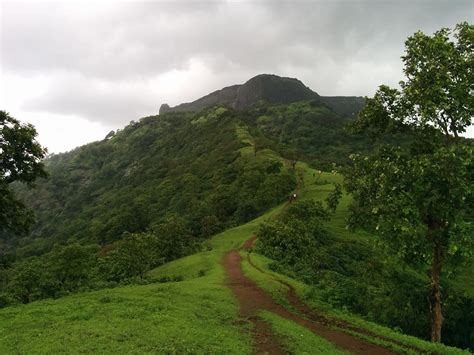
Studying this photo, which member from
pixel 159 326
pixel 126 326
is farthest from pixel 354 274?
pixel 126 326

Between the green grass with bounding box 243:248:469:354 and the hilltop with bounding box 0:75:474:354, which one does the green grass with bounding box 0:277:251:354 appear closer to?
the hilltop with bounding box 0:75:474:354

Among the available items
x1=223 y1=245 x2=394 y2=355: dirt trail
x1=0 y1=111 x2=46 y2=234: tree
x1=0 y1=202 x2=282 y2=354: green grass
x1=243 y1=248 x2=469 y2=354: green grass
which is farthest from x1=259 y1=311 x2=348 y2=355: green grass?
x1=0 y1=111 x2=46 y2=234: tree

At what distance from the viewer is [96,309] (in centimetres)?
2583

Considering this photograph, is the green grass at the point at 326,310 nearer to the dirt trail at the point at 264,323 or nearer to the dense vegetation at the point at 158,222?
the dirt trail at the point at 264,323

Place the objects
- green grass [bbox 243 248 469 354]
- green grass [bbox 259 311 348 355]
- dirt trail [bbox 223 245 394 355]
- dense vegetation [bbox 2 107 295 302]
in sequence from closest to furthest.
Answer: green grass [bbox 259 311 348 355] < dirt trail [bbox 223 245 394 355] < green grass [bbox 243 248 469 354] < dense vegetation [bbox 2 107 295 302]

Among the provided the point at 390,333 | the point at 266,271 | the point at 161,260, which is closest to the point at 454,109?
the point at 390,333

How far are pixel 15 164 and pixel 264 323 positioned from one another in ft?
66.5

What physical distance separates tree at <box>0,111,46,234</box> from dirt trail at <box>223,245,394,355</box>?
670 inches

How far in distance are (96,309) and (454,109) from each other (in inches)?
911

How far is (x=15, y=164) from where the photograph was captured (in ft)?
98.2

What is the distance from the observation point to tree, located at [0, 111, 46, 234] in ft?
94.5

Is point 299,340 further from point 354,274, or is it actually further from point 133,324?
point 354,274

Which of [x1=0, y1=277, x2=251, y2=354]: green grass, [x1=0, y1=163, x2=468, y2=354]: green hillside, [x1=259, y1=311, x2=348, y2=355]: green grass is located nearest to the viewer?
[x1=0, y1=277, x2=251, y2=354]: green grass

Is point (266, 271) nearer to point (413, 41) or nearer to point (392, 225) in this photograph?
point (392, 225)
